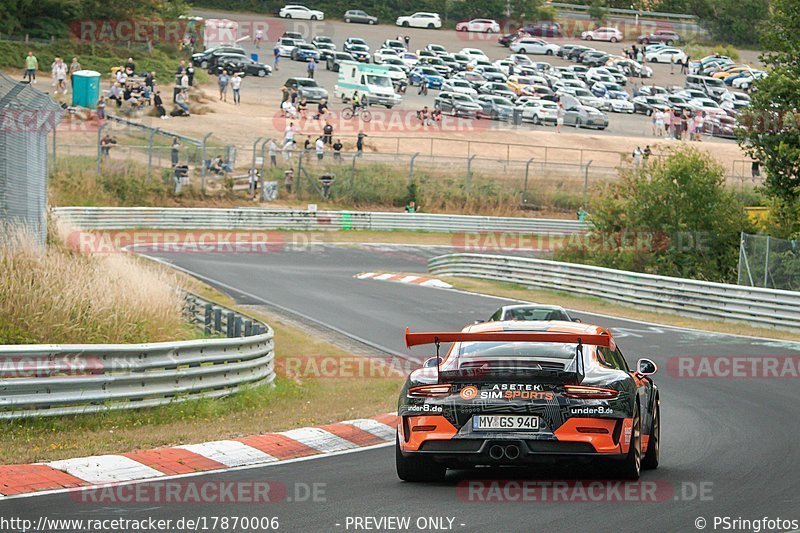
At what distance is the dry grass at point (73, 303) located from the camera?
15156mm

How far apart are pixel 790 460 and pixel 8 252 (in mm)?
10643

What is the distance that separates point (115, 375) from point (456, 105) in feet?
189

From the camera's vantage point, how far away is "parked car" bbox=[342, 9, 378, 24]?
326ft

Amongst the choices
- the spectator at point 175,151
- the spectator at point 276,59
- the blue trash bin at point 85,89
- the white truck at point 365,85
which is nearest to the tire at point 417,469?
the spectator at point 175,151

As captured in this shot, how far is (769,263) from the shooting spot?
88.9ft

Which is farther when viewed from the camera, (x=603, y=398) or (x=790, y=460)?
(x=790, y=460)

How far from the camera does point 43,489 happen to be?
29.8 feet

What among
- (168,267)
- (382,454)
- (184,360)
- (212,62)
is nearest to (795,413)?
(382,454)

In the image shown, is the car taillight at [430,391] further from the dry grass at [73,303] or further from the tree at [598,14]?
the tree at [598,14]

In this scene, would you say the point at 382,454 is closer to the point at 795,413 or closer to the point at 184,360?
the point at 184,360

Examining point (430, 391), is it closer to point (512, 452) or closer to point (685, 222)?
point (512, 452)

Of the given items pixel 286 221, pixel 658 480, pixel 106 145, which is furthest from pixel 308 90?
pixel 658 480

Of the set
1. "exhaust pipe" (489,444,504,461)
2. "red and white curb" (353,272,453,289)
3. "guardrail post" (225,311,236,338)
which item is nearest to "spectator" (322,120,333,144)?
"red and white curb" (353,272,453,289)

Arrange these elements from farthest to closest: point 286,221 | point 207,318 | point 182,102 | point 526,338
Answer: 1. point 182,102
2. point 286,221
3. point 207,318
4. point 526,338
